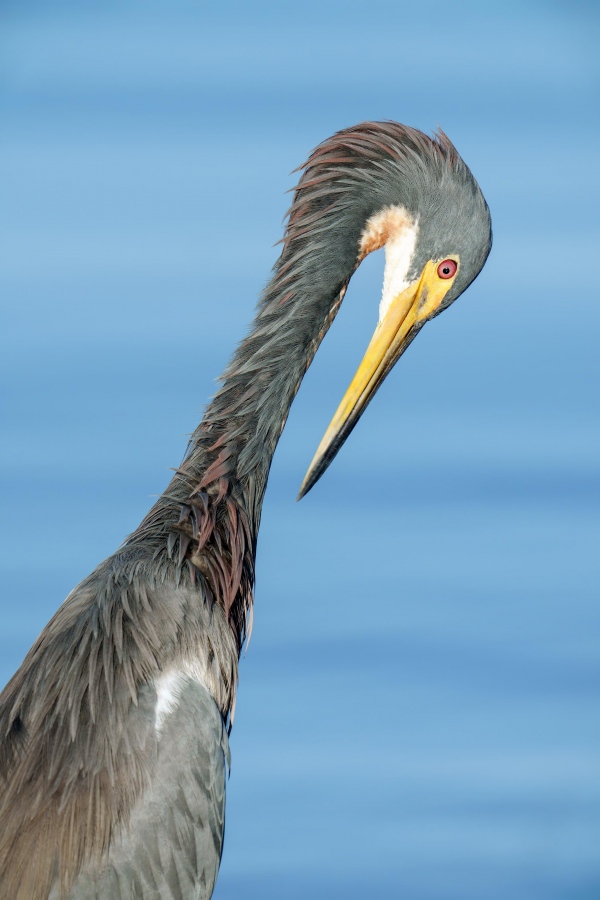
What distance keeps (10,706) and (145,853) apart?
384 millimetres

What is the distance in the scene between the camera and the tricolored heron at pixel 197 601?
2.12 metres

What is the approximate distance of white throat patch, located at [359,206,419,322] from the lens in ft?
8.25

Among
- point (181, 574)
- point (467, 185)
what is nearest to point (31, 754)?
point (181, 574)

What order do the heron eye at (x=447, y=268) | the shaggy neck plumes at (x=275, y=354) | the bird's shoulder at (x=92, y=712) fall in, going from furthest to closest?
the heron eye at (x=447, y=268) < the shaggy neck plumes at (x=275, y=354) < the bird's shoulder at (x=92, y=712)

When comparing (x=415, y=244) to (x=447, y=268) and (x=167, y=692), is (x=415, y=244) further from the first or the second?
(x=167, y=692)

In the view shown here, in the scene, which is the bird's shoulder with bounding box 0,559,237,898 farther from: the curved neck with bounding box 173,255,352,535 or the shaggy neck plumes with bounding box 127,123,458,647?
the curved neck with bounding box 173,255,352,535

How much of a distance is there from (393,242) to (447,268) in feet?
0.44

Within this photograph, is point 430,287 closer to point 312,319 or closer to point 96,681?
point 312,319

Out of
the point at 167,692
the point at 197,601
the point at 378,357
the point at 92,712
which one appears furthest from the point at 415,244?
the point at 92,712

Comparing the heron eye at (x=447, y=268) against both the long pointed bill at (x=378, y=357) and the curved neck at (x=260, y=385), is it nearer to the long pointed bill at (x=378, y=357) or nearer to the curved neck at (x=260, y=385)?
the long pointed bill at (x=378, y=357)

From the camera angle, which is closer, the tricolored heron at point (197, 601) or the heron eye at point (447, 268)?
the tricolored heron at point (197, 601)

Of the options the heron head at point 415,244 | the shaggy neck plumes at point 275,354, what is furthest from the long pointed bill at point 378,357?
the shaggy neck plumes at point 275,354

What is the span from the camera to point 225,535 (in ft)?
8.03

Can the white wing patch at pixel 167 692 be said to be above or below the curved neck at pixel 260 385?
below
